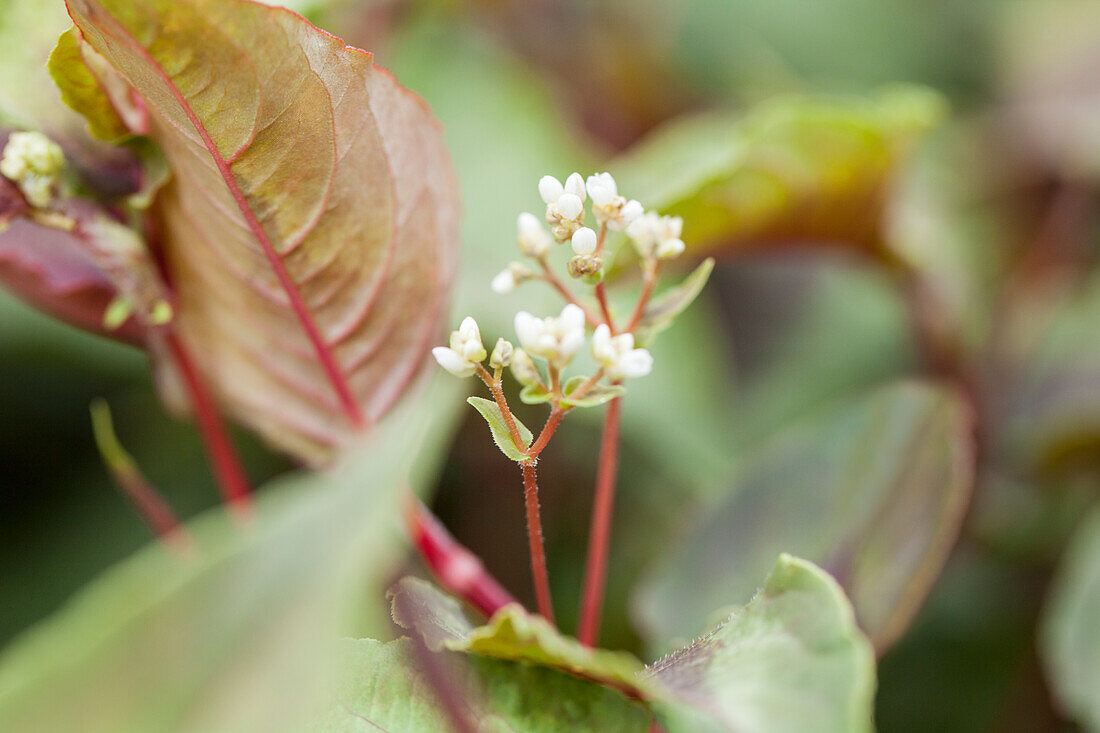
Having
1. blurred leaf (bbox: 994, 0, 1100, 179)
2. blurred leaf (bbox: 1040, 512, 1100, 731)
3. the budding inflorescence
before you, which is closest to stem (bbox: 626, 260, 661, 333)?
the budding inflorescence

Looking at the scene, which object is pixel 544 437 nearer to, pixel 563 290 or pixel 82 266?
pixel 563 290

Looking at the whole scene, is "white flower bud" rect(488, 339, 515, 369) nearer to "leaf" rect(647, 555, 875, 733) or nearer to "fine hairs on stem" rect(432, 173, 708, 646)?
"fine hairs on stem" rect(432, 173, 708, 646)

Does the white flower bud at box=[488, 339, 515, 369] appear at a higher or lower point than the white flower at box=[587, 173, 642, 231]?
lower

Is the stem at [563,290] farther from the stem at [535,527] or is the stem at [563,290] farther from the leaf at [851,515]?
the leaf at [851,515]

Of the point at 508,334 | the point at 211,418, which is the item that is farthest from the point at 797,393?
the point at 211,418

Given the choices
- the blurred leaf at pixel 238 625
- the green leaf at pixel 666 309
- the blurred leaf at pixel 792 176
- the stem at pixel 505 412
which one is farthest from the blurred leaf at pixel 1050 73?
the blurred leaf at pixel 238 625

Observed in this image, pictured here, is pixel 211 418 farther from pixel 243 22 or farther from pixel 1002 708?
pixel 1002 708

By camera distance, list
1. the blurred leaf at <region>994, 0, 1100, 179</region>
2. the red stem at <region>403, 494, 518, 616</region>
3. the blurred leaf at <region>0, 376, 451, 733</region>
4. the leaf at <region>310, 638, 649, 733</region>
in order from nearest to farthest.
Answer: the blurred leaf at <region>0, 376, 451, 733</region>, the leaf at <region>310, 638, 649, 733</region>, the red stem at <region>403, 494, 518, 616</region>, the blurred leaf at <region>994, 0, 1100, 179</region>
